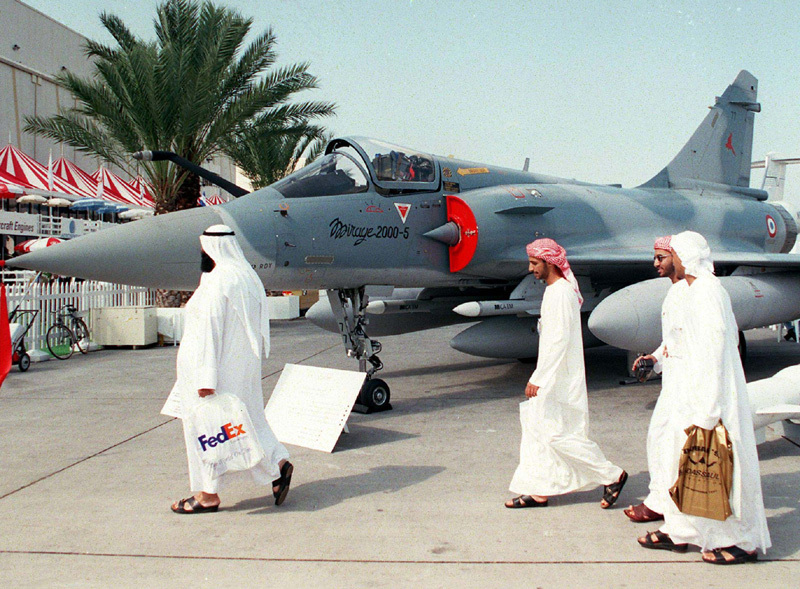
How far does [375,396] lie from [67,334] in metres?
8.20

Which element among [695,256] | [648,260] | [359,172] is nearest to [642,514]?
[695,256]

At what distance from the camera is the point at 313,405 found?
6.50m

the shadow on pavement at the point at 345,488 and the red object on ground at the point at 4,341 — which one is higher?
the red object on ground at the point at 4,341

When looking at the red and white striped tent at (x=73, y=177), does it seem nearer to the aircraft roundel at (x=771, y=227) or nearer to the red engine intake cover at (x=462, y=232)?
→ the red engine intake cover at (x=462, y=232)

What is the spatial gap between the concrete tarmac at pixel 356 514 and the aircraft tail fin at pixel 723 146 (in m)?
5.64

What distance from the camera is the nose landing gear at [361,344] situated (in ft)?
25.3

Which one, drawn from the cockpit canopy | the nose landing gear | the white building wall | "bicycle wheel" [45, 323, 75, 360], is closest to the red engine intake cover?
the cockpit canopy

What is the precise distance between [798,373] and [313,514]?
4353mm

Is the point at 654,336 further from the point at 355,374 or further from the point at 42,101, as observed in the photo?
the point at 42,101

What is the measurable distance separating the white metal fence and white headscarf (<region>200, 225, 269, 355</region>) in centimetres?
837

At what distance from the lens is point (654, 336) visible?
7680mm

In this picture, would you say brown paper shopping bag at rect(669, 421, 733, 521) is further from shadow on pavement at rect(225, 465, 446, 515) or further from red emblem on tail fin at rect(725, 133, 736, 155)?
red emblem on tail fin at rect(725, 133, 736, 155)

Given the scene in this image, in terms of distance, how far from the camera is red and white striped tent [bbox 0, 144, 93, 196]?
25766 mm

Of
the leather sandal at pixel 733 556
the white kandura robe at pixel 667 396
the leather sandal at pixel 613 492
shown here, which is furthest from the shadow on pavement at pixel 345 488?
the leather sandal at pixel 733 556
